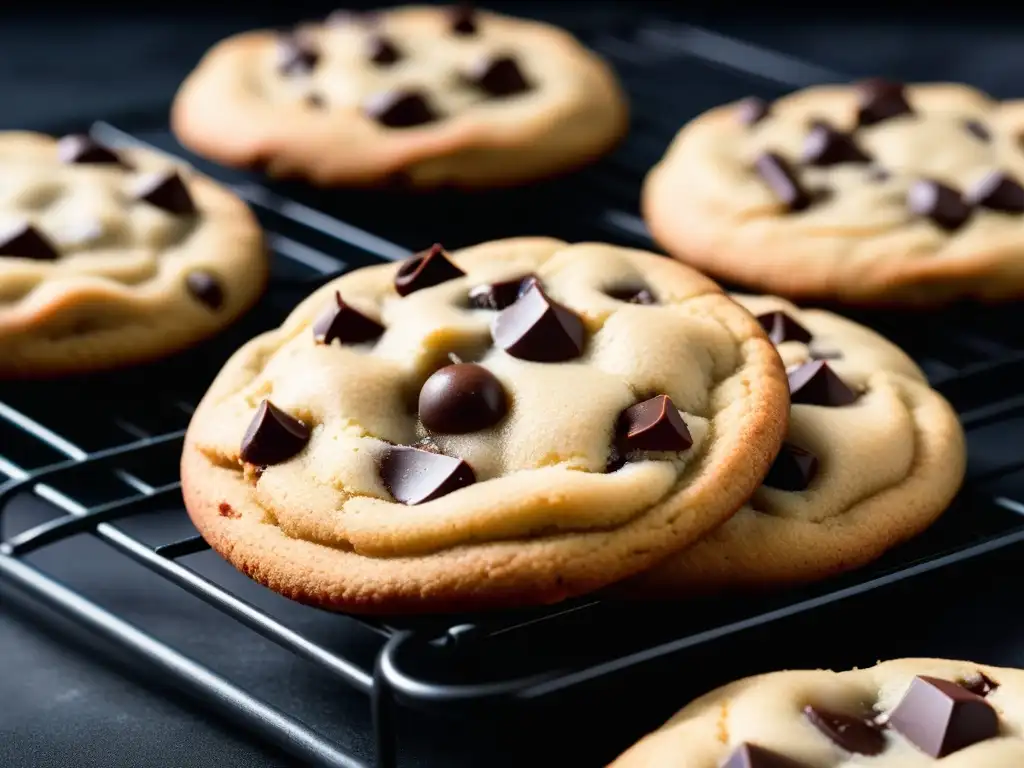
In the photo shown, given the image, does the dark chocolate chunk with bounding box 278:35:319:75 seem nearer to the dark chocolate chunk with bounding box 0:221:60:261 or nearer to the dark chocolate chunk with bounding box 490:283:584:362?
the dark chocolate chunk with bounding box 0:221:60:261

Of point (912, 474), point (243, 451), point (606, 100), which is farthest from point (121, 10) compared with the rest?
point (912, 474)

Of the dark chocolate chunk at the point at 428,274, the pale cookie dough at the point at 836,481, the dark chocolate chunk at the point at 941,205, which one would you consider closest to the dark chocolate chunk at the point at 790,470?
the pale cookie dough at the point at 836,481

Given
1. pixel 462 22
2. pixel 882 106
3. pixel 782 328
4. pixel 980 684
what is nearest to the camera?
pixel 980 684

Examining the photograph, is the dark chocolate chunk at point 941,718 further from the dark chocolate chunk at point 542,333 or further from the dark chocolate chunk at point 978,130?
the dark chocolate chunk at point 978,130

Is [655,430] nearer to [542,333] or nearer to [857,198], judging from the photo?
[542,333]

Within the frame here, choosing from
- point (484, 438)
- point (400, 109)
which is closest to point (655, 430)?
point (484, 438)

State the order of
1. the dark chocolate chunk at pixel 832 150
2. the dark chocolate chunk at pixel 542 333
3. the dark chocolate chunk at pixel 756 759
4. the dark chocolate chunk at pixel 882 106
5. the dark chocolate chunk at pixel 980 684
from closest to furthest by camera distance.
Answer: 1. the dark chocolate chunk at pixel 756 759
2. the dark chocolate chunk at pixel 980 684
3. the dark chocolate chunk at pixel 542 333
4. the dark chocolate chunk at pixel 832 150
5. the dark chocolate chunk at pixel 882 106
